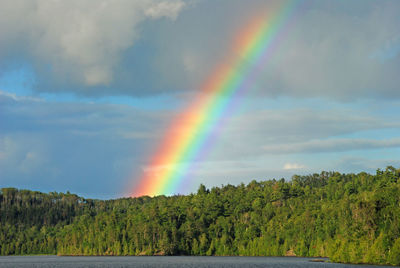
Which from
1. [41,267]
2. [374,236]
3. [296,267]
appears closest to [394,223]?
[374,236]

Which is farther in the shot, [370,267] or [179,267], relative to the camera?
[179,267]

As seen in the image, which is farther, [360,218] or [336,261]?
[336,261]

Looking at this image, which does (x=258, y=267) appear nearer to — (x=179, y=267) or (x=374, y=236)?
Answer: (x=179, y=267)

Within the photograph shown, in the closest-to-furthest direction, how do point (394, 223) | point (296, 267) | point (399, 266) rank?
point (399, 266), point (394, 223), point (296, 267)

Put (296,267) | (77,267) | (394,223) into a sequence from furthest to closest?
1. (77,267)
2. (296,267)
3. (394,223)

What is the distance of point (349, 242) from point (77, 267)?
93255mm

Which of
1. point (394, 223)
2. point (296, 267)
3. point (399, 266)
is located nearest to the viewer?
point (399, 266)

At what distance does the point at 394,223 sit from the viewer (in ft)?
505

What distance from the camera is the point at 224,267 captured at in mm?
171250

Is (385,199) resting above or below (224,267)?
above

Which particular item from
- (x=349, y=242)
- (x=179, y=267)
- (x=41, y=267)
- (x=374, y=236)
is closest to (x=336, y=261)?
(x=349, y=242)

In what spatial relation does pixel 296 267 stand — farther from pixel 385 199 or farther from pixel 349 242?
pixel 385 199

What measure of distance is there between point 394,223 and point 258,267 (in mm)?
45325

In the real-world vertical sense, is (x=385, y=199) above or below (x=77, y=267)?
above
